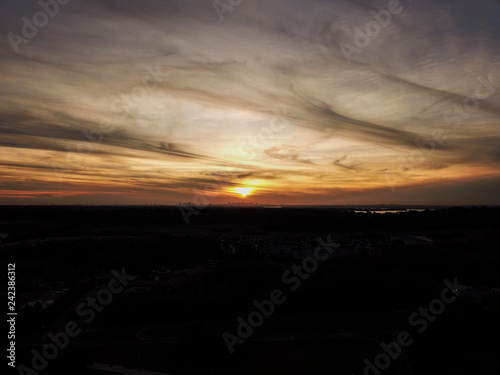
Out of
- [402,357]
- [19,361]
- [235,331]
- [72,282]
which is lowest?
[402,357]

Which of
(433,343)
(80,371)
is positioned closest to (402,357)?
(433,343)

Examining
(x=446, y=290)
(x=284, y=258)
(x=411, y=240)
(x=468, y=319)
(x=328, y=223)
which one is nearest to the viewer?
(x=468, y=319)

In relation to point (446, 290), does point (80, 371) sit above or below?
above

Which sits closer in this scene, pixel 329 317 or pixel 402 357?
pixel 402 357

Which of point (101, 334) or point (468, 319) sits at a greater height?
point (101, 334)

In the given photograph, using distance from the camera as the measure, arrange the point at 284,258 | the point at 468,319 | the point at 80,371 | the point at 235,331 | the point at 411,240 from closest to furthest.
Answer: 1. the point at 80,371
2. the point at 468,319
3. the point at 235,331
4. the point at 284,258
5. the point at 411,240

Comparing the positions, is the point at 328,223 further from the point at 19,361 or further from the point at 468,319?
the point at 19,361

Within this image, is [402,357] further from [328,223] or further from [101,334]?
[328,223]

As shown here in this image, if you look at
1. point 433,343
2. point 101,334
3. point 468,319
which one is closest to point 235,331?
point 101,334

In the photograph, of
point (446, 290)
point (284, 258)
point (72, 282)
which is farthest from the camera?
point (284, 258)
